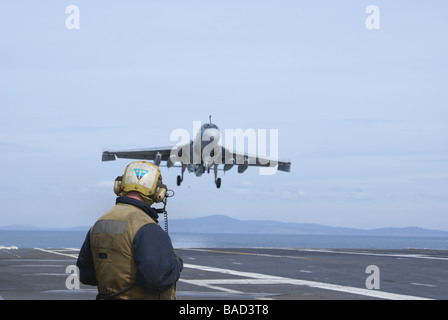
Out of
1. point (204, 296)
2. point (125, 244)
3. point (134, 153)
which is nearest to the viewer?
point (125, 244)

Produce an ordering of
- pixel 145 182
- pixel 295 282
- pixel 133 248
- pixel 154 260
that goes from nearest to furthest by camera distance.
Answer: pixel 154 260 → pixel 133 248 → pixel 145 182 → pixel 295 282

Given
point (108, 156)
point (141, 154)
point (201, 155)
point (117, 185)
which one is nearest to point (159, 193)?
point (117, 185)

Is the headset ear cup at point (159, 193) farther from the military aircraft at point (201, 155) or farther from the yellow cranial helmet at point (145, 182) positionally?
the military aircraft at point (201, 155)

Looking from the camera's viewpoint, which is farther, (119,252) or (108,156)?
(108,156)

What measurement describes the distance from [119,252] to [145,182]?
0.73 meters

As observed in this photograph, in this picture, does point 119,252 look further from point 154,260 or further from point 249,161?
point 249,161

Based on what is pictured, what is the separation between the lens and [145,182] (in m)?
6.50

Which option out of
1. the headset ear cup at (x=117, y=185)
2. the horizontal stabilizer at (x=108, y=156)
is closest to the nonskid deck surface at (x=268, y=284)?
the headset ear cup at (x=117, y=185)

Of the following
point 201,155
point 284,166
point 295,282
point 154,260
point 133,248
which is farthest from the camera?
point 284,166
